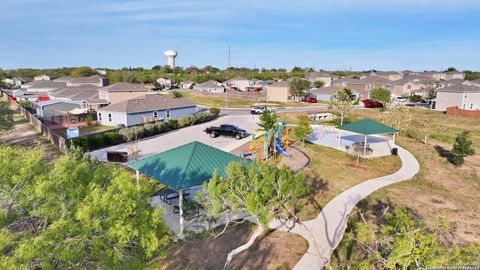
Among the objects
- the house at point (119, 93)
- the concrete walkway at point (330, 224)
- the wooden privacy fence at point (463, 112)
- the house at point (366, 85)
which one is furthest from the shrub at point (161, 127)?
the house at point (366, 85)

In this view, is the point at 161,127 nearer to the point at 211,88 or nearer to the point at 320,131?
the point at 320,131

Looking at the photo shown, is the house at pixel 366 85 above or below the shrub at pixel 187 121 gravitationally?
above

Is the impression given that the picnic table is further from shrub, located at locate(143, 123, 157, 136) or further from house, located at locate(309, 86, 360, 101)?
house, located at locate(309, 86, 360, 101)

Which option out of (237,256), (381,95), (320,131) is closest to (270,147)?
(320,131)

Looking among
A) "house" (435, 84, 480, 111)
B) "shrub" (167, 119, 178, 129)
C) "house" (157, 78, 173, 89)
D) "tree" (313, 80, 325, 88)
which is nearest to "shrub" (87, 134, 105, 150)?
"shrub" (167, 119, 178, 129)

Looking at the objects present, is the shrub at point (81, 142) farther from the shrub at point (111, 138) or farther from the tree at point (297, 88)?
the tree at point (297, 88)

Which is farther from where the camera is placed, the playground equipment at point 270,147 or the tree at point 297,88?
the tree at point 297,88
